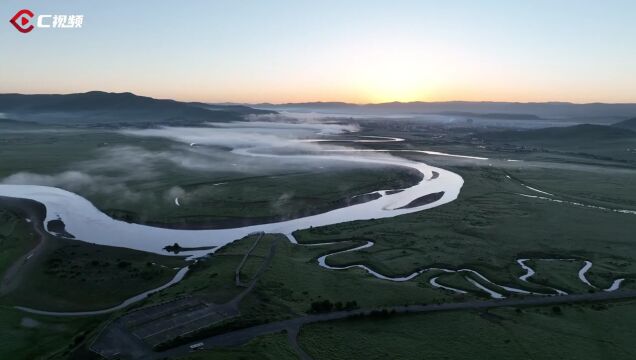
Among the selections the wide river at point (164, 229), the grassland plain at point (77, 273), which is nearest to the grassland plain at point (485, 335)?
the grassland plain at point (77, 273)

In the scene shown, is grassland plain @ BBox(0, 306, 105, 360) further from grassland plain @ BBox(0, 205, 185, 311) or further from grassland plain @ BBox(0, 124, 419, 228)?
grassland plain @ BBox(0, 124, 419, 228)

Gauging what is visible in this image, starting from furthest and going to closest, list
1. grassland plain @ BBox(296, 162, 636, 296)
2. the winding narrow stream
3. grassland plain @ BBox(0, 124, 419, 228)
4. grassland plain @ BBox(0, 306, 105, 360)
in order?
grassland plain @ BBox(0, 124, 419, 228), grassland plain @ BBox(296, 162, 636, 296), the winding narrow stream, grassland plain @ BBox(0, 306, 105, 360)

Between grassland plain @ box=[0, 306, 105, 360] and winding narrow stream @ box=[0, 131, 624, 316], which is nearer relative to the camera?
grassland plain @ box=[0, 306, 105, 360]

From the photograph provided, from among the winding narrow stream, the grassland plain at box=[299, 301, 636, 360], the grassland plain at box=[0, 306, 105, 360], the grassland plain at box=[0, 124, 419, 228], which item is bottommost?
the grassland plain at box=[0, 306, 105, 360]

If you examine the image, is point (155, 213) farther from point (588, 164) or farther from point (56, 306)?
point (588, 164)

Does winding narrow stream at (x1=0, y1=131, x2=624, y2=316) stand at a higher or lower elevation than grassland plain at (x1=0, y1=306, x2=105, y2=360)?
higher

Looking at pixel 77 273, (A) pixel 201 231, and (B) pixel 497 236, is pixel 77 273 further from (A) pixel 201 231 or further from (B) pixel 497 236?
(B) pixel 497 236

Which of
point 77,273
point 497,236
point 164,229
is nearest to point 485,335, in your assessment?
point 497,236

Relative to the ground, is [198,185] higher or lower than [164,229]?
higher

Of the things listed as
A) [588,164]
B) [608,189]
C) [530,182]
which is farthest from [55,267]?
[588,164]

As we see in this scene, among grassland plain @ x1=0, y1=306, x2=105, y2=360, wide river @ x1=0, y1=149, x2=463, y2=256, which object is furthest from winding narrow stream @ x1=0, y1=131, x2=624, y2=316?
grassland plain @ x1=0, y1=306, x2=105, y2=360
